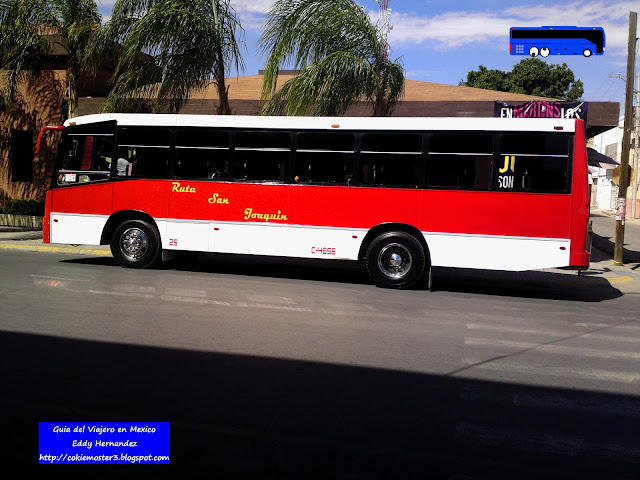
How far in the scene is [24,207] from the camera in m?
21.5

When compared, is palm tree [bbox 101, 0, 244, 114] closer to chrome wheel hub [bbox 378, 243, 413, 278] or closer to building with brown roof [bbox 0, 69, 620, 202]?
building with brown roof [bbox 0, 69, 620, 202]

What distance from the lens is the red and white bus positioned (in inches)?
452

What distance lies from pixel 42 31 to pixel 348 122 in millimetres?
12853

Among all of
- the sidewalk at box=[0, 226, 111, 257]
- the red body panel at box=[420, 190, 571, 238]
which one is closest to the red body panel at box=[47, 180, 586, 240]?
the red body panel at box=[420, 190, 571, 238]

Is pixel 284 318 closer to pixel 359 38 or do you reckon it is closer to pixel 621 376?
pixel 621 376

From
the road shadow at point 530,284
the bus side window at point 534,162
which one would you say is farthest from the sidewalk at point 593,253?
the bus side window at point 534,162

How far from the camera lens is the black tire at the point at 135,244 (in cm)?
1321

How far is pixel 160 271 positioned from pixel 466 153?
6.47 meters

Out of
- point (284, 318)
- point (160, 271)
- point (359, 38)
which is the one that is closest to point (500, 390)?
point (284, 318)

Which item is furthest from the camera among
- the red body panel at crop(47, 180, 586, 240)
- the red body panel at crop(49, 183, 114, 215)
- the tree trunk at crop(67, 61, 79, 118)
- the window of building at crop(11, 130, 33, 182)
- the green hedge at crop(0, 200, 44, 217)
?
the window of building at crop(11, 130, 33, 182)

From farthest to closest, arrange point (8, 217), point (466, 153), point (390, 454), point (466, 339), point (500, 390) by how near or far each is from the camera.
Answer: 1. point (8, 217)
2. point (466, 153)
3. point (466, 339)
4. point (500, 390)
5. point (390, 454)

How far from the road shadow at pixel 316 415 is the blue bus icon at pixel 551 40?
358 inches

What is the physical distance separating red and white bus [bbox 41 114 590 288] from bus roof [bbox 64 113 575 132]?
2 cm

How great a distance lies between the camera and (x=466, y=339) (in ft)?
25.2
